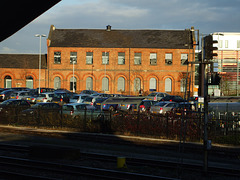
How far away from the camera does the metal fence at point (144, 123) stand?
18500mm

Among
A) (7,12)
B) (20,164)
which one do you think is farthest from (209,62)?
(20,164)

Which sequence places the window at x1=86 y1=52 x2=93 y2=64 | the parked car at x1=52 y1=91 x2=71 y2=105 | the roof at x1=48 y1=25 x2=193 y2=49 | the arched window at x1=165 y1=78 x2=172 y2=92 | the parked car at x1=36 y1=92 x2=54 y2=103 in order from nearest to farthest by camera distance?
the parked car at x1=36 y1=92 x2=54 y2=103 < the parked car at x1=52 y1=91 x2=71 y2=105 < the arched window at x1=165 y1=78 x2=172 y2=92 < the window at x1=86 y1=52 x2=93 y2=64 < the roof at x1=48 y1=25 x2=193 y2=49

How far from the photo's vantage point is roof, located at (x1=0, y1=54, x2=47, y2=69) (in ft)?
213

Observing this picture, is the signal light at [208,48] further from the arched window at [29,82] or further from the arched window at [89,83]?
the arched window at [29,82]

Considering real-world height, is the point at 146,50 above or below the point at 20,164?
above

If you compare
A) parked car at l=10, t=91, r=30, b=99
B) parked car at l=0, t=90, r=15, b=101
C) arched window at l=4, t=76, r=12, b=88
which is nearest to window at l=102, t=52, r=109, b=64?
arched window at l=4, t=76, r=12, b=88

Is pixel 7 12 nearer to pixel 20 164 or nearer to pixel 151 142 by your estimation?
pixel 20 164

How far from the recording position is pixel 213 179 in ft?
37.9

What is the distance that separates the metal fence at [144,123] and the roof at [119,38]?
1545 inches

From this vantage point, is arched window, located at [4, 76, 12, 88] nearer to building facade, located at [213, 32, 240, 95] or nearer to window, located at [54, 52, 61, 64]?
window, located at [54, 52, 61, 64]

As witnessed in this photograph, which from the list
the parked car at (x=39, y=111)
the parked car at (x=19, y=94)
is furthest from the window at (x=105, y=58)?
the parked car at (x=39, y=111)

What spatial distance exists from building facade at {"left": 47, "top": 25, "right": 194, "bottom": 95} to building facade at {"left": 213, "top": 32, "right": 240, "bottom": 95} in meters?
8.46

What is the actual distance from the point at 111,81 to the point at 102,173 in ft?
164

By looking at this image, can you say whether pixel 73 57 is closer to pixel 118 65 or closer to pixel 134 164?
pixel 118 65
